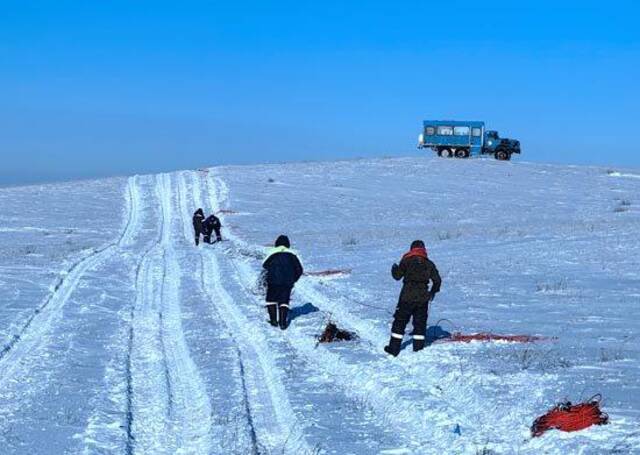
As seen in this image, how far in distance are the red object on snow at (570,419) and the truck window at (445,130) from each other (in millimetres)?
61062

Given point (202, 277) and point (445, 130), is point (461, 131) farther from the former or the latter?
point (202, 277)

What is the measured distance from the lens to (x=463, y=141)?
67.4 m

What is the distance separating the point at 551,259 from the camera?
21.7 meters

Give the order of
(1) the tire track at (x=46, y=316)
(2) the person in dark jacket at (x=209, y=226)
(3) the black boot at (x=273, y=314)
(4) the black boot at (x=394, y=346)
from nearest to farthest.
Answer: (1) the tire track at (x=46, y=316) < (4) the black boot at (x=394, y=346) < (3) the black boot at (x=273, y=314) < (2) the person in dark jacket at (x=209, y=226)

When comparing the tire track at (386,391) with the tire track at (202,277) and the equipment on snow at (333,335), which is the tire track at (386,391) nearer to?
the equipment on snow at (333,335)

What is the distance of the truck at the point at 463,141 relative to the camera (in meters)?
66.6

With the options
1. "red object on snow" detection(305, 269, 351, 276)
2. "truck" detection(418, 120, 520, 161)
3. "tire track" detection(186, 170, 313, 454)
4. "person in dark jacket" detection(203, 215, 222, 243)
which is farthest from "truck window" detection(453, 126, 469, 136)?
"tire track" detection(186, 170, 313, 454)

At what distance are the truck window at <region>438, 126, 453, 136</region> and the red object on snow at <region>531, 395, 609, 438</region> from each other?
61.1 meters

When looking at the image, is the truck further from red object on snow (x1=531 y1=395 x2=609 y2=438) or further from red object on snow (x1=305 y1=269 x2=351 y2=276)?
red object on snow (x1=531 y1=395 x2=609 y2=438)

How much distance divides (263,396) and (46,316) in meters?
6.38

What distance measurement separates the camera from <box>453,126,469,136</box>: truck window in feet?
218

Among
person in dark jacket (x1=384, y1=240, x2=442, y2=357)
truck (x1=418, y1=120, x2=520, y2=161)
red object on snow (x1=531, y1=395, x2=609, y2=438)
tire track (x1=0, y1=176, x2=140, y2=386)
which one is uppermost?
truck (x1=418, y1=120, x2=520, y2=161)

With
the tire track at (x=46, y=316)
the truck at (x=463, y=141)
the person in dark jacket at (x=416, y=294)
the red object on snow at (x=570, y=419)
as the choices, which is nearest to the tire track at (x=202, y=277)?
the person in dark jacket at (x=416, y=294)

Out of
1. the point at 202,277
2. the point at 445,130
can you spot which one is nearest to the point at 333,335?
the point at 202,277
